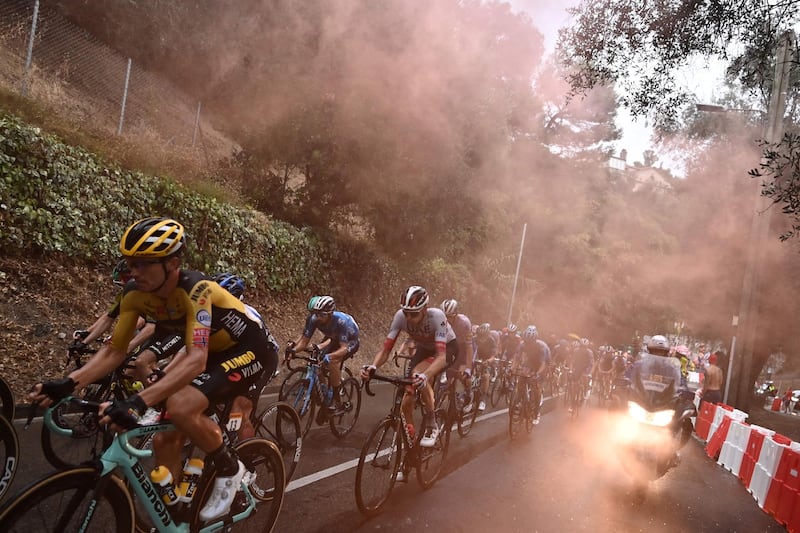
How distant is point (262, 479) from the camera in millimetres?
3936

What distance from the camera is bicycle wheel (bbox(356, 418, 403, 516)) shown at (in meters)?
4.73

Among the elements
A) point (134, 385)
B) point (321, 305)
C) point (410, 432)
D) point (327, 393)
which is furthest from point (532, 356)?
point (134, 385)

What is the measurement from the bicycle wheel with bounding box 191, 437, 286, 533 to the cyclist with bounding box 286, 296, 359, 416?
122 inches

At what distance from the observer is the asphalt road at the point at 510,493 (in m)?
4.74

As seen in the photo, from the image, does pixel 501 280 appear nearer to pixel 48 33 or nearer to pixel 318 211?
pixel 318 211

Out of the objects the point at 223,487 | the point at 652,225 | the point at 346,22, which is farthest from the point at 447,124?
the point at 652,225

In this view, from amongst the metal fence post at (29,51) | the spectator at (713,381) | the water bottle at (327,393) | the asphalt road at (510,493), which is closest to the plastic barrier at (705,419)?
the spectator at (713,381)

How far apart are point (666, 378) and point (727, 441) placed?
4363 millimetres

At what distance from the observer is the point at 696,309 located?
84.0 ft

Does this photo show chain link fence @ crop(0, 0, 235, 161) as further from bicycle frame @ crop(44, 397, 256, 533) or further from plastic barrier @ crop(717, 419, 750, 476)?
plastic barrier @ crop(717, 419, 750, 476)

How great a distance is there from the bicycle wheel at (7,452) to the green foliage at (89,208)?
5750 mm

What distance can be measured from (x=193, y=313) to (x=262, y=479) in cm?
141

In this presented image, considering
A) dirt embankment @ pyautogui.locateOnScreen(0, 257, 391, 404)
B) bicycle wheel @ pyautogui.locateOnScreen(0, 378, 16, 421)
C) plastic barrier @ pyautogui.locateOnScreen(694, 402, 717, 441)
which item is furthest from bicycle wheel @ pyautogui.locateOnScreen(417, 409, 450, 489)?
plastic barrier @ pyautogui.locateOnScreen(694, 402, 717, 441)

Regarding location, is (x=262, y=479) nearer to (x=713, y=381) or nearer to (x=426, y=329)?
(x=426, y=329)
